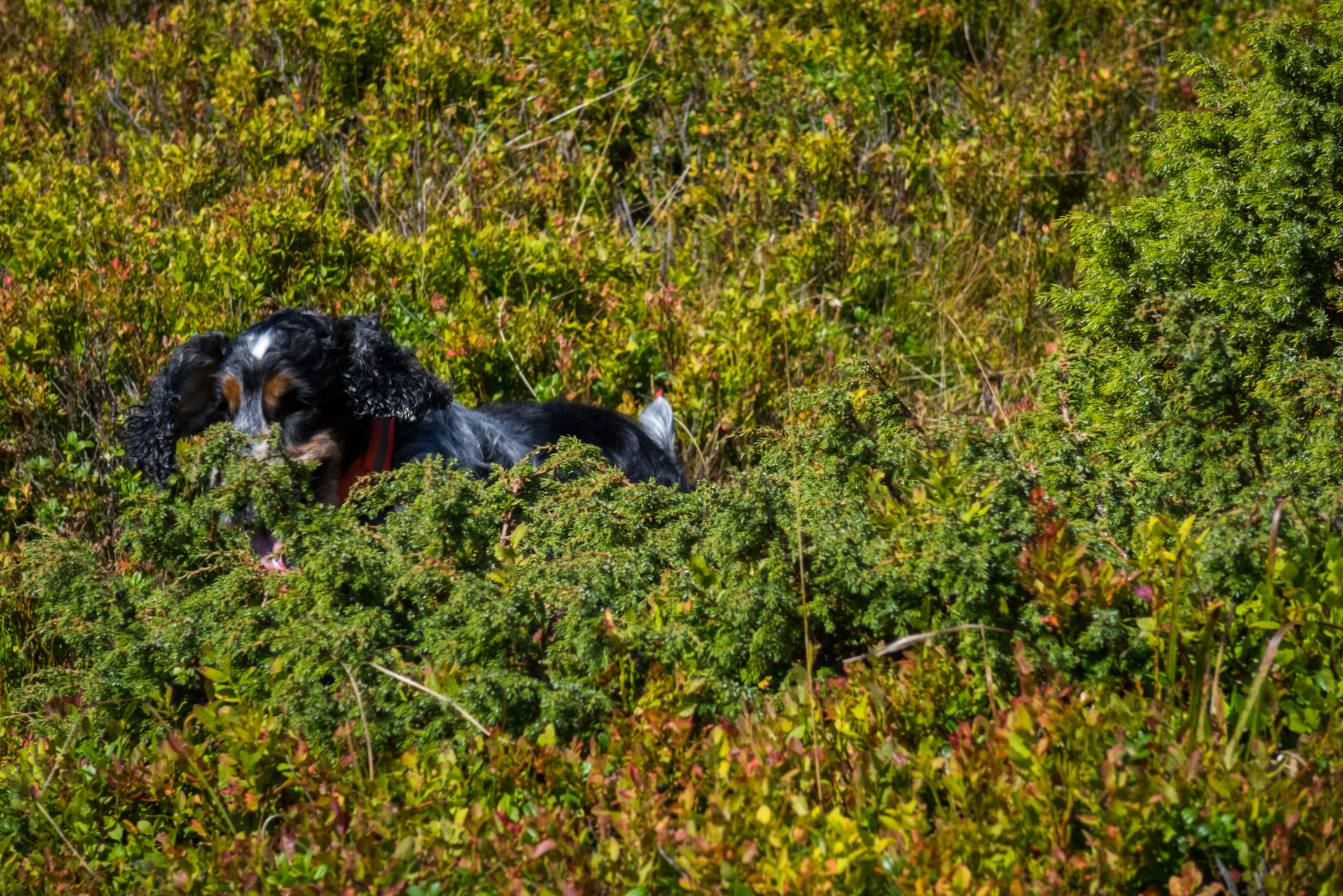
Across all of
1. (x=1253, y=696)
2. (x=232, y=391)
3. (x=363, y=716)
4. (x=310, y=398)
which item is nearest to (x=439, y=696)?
(x=363, y=716)

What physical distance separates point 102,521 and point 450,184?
272 centimetres

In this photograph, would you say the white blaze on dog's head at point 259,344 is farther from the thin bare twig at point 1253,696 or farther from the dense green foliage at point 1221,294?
the thin bare twig at point 1253,696

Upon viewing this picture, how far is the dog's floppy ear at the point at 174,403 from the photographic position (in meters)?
4.25

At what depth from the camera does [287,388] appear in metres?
4.07

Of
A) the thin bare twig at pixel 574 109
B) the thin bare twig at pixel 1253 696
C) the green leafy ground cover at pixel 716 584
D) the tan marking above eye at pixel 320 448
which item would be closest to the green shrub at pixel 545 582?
the green leafy ground cover at pixel 716 584

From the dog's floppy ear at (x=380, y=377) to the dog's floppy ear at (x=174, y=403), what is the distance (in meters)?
→ 0.52

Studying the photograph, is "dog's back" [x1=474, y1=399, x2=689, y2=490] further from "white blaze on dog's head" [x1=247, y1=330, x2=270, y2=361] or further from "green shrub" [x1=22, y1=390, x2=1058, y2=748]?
"green shrub" [x1=22, y1=390, x2=1058, y2=748]

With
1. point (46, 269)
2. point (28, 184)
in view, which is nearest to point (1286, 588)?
point (46, 269)

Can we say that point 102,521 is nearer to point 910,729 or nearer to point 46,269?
point 46,269

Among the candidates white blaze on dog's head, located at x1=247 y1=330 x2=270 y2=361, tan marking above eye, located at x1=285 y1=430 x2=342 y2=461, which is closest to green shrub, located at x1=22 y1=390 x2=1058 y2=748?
tan marking above eye, located at x1=285 y1=430 x2=342 y2=461

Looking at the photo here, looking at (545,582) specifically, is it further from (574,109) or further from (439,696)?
(574,109)

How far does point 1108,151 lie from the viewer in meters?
6.81

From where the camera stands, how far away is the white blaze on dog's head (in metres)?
4.09

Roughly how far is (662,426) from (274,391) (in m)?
1.92
